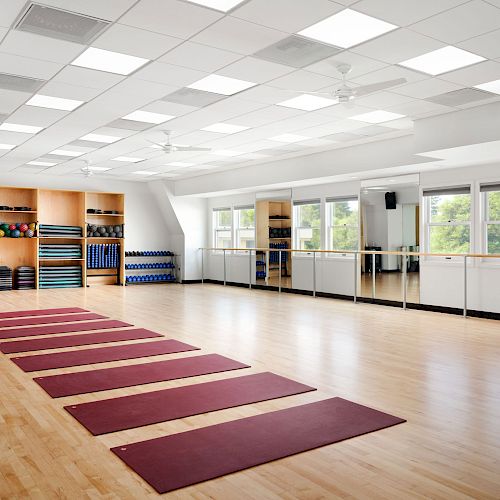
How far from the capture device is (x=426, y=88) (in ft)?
18.4

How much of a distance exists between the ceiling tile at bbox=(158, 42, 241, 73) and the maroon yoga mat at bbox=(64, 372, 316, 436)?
2.74 m

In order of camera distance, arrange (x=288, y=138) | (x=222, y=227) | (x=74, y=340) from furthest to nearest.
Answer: (x=222, y=227), (x=288, y=138), (x=74, y=340)

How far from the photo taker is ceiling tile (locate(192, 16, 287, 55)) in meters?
4.03

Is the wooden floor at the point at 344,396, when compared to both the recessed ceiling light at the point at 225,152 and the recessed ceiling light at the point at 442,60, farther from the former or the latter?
the recessed ceiling light at the point at 225,152

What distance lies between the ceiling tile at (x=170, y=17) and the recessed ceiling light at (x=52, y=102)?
2.53 m

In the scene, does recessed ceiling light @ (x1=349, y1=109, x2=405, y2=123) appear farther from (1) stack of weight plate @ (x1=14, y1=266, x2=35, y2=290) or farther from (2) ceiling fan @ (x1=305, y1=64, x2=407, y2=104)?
(1) stack of weight plate @ (x1=14, y1=266, x2=35, y2=290)

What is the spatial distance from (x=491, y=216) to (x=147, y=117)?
5.09 meters

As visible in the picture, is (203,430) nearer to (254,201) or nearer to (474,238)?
(474,238)

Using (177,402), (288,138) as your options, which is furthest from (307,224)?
(177,402)

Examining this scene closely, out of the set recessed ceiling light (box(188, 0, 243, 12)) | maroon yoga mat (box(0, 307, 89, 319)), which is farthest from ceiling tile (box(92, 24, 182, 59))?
maroon yoga mat (box(0, 307, 89, 319))

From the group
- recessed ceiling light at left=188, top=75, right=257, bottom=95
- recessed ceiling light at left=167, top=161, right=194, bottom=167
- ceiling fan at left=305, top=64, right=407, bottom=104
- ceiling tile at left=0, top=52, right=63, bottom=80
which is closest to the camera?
ceiling fan at left=305, top=64, right=407, bottom=104

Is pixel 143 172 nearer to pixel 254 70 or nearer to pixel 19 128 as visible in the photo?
pixel 19 128

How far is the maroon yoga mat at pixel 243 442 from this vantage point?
2781mm

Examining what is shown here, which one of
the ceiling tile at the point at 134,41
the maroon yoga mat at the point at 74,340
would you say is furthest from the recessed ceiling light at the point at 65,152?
the ceiling tile at the point at 134,41
